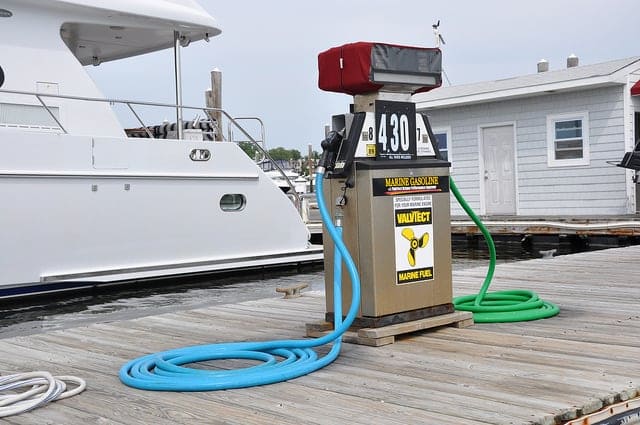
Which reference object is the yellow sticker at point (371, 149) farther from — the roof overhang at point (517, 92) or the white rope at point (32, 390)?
the roof overhang at point (517, 92)

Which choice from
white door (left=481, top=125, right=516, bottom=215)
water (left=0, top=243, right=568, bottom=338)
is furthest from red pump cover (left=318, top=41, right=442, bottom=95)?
white door (left=481, top=125, right=516, bottom=215)

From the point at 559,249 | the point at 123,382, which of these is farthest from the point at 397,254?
the point at 559,249

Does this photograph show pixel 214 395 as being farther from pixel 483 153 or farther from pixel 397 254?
pixel 483 153

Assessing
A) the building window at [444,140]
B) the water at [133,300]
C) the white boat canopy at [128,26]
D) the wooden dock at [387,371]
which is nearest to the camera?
the wooden dock at [387,371]

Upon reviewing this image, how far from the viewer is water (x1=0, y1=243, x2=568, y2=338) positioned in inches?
306

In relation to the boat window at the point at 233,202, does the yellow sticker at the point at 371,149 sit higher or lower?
higher

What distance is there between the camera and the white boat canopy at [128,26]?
10031 millimetres

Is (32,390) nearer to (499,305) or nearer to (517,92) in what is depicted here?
(499,305)

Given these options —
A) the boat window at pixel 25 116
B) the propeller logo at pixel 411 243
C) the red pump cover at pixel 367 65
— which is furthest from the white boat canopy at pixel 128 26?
the propeller logo at pixel 411 243

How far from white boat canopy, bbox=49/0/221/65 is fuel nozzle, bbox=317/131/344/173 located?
21.6ft

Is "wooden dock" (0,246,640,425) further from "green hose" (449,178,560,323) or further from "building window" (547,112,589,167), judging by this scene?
"building window" (547,112,589,167)

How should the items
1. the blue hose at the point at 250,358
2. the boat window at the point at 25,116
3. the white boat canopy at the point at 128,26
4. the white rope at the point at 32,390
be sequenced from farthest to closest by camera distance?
the white boat canopy at the point at 128,26
the boat window at the point at 25,116
the blue hose at the point at 250,358
the white rope at the point at 32,390

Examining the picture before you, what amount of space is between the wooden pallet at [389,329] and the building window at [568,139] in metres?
11.2

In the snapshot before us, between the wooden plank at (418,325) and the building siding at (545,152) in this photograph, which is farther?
the building siding at (545,152)
